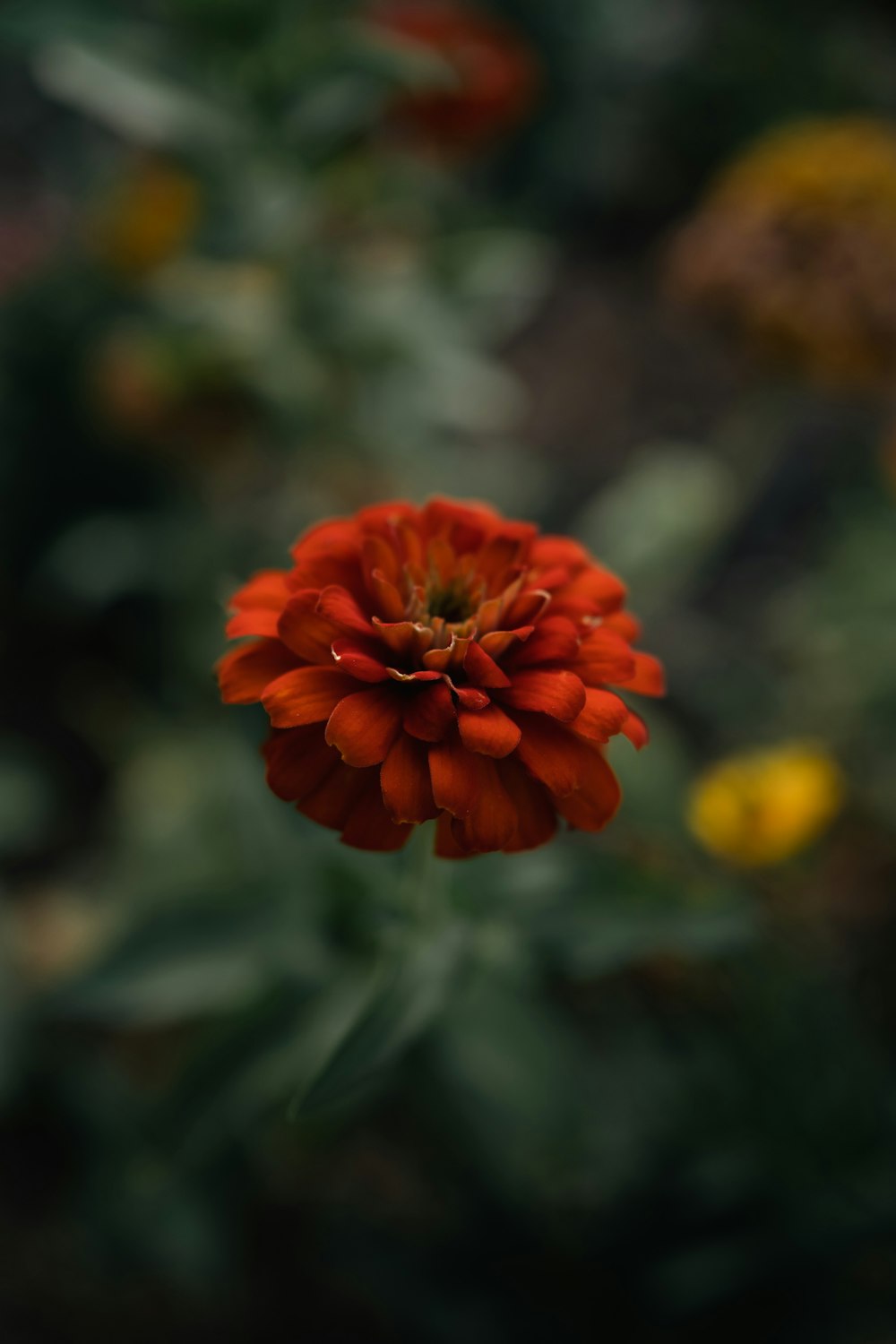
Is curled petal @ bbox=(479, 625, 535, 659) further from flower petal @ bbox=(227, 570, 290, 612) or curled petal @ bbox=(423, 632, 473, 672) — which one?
flower petal @ bbox=(227, 570, 290, 612)

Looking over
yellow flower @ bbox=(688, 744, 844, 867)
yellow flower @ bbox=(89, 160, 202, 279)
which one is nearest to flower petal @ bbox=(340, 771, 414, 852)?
yellow flower @ bbox=(688, 744, 844, 867)

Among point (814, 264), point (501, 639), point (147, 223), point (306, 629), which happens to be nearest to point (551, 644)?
point (501, 639)

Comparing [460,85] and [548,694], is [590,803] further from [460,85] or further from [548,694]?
[460,85]

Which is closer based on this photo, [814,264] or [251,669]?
[251,669]

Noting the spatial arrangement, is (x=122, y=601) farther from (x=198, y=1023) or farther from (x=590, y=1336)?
(x=590, y=1336)

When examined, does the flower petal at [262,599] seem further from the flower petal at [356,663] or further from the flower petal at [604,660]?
the flower petal at [604,660]

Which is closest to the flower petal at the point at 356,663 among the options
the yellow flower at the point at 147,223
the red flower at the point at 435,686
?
the red flower at the point at 435,686

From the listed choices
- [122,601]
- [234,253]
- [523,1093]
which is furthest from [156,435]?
[523,1093]

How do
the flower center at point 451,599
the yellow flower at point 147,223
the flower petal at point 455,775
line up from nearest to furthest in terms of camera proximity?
the flower petal at point 455,775 < the flower center at point 451,599 < the yellow flower at point 147,223
